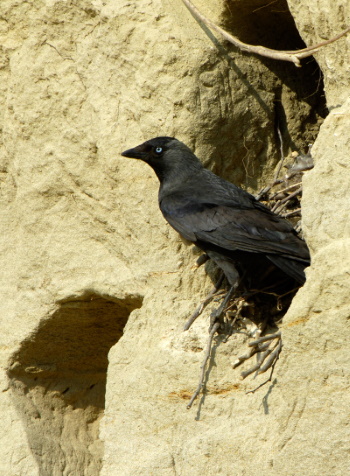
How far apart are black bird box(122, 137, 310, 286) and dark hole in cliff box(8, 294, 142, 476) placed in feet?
2.40

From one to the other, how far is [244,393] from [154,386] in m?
0.56

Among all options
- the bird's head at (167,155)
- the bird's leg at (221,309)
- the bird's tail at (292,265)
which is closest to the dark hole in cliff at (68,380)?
the bird's leg at (221,309)

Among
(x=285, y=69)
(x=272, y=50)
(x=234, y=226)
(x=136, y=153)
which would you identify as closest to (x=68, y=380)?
(x=136, y=153)

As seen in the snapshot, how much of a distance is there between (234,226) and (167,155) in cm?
66

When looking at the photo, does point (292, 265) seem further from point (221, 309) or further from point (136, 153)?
point (136, 153)

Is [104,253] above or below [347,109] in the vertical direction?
below

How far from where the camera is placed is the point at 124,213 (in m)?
5.45

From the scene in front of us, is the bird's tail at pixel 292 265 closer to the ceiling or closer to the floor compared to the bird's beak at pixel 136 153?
closer to the floor

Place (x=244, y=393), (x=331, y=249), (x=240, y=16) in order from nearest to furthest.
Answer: (x=331, y=249), (x=244, y=393), (x=240, y=16)

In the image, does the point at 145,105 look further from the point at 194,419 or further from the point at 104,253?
the point at 194,419

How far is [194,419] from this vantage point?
4.76 metres

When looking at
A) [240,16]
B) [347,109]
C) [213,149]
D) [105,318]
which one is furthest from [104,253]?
[347,109]

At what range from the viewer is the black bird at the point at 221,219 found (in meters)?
4.82

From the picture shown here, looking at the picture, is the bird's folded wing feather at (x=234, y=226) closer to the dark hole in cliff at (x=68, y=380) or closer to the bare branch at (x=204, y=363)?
the bare branch at (x=204, y=363)
